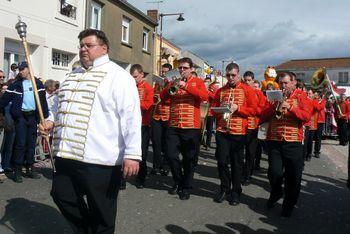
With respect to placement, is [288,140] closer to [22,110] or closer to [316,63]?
[22,110]

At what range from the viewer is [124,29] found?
24562 millimetres

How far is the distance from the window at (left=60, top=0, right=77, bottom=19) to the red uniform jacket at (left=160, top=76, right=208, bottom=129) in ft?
38.3

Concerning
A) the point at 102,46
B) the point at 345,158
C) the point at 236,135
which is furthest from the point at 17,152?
the point at 345,158

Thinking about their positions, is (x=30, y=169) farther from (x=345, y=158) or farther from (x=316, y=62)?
(x=316, y=62)

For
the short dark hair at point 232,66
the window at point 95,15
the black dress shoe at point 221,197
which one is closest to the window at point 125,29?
the window at point 95,15

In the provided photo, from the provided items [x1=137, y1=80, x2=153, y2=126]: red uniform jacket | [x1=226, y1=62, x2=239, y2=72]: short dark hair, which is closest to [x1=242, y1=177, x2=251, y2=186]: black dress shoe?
[x1=137, y1=80, x2=153, y2=126]: red uniform jacket

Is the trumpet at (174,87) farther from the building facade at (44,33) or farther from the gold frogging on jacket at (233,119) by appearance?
the building facade at (44,33)

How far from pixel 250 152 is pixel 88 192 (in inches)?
211

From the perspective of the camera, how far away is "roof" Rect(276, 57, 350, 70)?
8441 cm

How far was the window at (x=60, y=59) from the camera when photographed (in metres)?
17.0

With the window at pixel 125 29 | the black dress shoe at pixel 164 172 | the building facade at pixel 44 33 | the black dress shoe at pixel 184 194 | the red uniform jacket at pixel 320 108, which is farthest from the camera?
the window at pixel 125 29

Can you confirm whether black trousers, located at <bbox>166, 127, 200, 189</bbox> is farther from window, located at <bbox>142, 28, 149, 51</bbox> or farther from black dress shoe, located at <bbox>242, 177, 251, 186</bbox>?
window, located at <bbox>142, 28, 149, 51</bbox>

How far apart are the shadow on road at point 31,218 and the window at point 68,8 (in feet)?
40.9

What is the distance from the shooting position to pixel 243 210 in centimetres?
626
